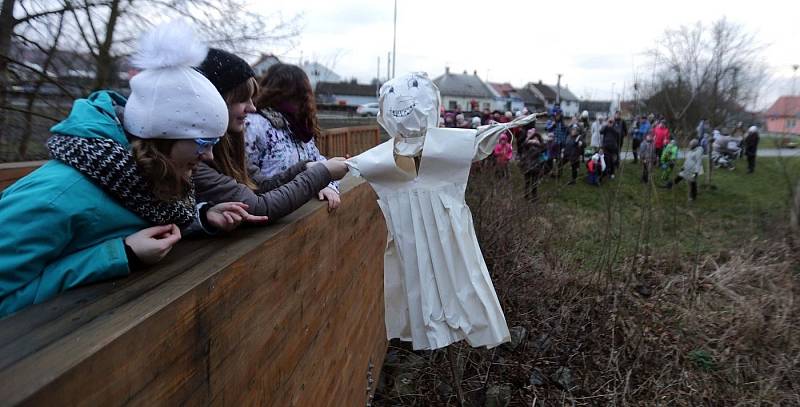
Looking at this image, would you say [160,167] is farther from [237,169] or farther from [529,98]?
[529,98]

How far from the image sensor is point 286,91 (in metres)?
2.71

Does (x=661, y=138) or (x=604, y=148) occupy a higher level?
(x=661, y=138)

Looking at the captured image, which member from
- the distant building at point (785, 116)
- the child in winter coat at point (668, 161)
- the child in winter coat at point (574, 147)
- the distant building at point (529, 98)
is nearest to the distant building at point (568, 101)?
the distant building at point (529, 98)

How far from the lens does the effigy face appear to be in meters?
2.49

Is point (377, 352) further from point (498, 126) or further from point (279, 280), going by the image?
point (279, 280)

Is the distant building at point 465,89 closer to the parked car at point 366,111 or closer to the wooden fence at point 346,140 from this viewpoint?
the parked car at point 366,111

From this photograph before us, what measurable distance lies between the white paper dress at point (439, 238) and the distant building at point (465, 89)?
68801mm

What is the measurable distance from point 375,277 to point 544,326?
200 centimetres

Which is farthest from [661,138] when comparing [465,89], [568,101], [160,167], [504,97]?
[568,101]

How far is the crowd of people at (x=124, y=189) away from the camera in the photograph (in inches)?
46.0

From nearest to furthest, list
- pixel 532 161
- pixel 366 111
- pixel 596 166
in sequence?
pixel 532 161 < pixel 596 166 < pixel 366 111

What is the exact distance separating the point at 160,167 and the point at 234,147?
818 mm

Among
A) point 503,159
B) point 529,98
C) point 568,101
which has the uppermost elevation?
point 529,98

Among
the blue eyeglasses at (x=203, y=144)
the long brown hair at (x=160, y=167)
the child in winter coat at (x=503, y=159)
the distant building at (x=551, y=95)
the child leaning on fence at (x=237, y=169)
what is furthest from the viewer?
the distant building at (x=551, y=95)
